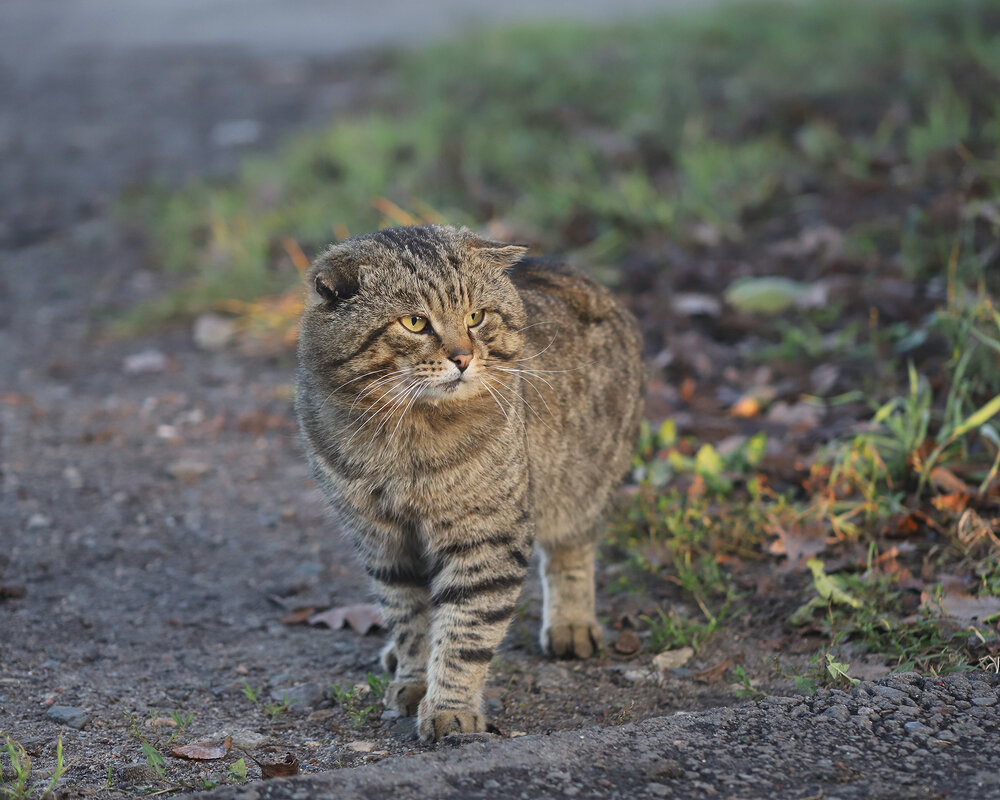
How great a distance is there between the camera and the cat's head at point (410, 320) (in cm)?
319

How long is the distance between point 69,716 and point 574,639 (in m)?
1.69

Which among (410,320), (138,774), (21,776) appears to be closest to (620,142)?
(410,320)

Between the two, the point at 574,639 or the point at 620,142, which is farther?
the point at 620,142

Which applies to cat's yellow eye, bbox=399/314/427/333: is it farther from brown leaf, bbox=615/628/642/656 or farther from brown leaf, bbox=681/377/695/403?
brown leaf, bbox=681/377/695/403

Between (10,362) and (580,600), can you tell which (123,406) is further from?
(580,600)

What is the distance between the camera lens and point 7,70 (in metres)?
13.5

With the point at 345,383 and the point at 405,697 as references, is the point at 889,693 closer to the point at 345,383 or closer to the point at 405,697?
the point at 405,697

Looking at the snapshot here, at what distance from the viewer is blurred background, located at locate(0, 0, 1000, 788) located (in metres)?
3.80

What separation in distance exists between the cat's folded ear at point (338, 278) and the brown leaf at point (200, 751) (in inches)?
53.2

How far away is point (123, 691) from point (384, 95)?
790cm

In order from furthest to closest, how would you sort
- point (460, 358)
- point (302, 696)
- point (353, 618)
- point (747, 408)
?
point (747, 408) → point (353, 618) → point (302, 696) → point (460, 358)

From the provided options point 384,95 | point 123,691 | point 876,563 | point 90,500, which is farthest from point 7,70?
point 876,563

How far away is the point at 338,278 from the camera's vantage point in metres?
3.30

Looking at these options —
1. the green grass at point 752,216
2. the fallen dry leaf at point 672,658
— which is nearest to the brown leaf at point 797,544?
the green grass at point 752,216
